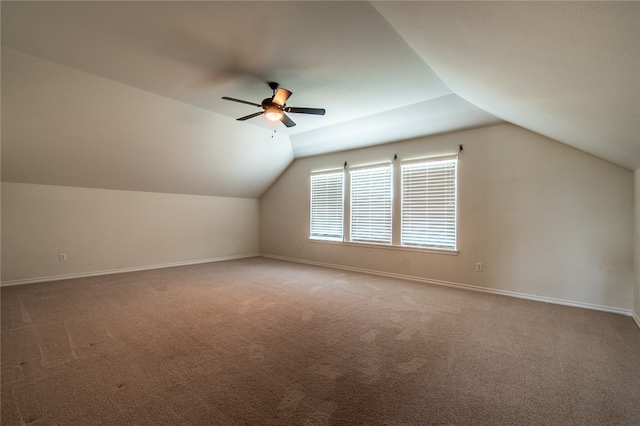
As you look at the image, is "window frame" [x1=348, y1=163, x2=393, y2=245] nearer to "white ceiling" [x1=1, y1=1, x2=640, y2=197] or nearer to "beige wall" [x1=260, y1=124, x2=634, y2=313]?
"beige wall" [x1=260, y1=124, x2=634, y2=313]

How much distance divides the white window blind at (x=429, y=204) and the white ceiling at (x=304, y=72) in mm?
668

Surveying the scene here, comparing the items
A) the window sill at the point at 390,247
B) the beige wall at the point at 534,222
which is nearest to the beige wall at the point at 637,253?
the beige wall at the point at 534,222

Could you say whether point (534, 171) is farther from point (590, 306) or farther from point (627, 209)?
point (590, 306)

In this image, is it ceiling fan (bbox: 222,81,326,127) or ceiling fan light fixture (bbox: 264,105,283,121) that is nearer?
ceiling fan (bbox: 222,81,326,127)

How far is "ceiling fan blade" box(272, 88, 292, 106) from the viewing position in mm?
3061

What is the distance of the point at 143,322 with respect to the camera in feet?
9.95

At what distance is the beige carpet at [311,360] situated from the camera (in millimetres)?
1677

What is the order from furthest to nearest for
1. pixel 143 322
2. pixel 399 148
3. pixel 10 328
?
1. pixel 399 148
2. pixel 143 322
3. pixel 10 328

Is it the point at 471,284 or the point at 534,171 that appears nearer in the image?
the point at 534,171

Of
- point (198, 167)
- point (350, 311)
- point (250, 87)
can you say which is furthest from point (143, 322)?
point (198, 167)

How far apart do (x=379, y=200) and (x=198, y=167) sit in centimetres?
386

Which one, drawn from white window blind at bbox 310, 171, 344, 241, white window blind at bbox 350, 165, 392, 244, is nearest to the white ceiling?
white window blind at bbox 350, 165, 392, 244

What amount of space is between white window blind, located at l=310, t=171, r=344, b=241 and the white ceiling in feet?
4.70

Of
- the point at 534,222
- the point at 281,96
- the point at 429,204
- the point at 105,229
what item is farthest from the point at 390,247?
the point at 105,229
